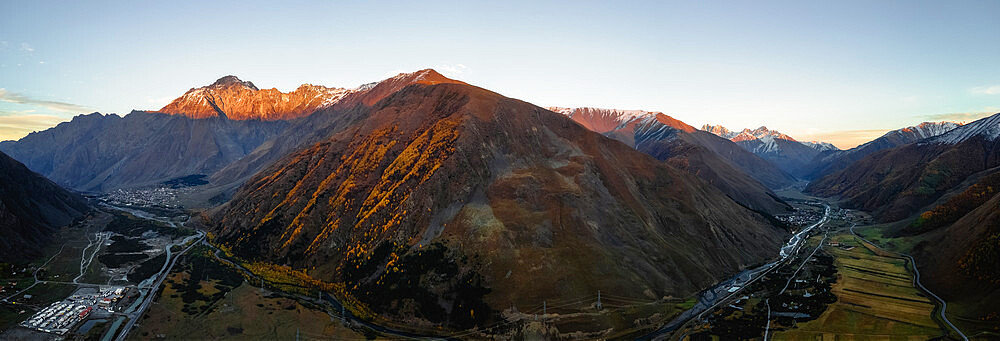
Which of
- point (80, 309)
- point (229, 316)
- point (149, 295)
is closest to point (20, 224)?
point (149, 295)

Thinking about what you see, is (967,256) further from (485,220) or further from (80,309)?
(80,309)

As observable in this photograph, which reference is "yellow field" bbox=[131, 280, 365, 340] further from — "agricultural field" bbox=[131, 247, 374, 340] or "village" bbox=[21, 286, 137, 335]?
"village" bbox=[21, 286, 137, 335]

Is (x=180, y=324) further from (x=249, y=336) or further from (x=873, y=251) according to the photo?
(x=873, y=251)

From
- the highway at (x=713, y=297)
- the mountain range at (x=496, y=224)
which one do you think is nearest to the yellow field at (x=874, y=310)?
the mountain range at (x=496, y=224)

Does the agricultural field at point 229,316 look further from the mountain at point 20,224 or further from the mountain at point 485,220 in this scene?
the mountain at point 20,224

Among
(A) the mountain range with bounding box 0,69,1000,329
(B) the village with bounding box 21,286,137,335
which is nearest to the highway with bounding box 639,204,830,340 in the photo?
(A) the mountain range with bounding box 0,69,1000,329

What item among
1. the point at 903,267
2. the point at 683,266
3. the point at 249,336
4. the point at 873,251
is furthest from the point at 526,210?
the point at 873,251
